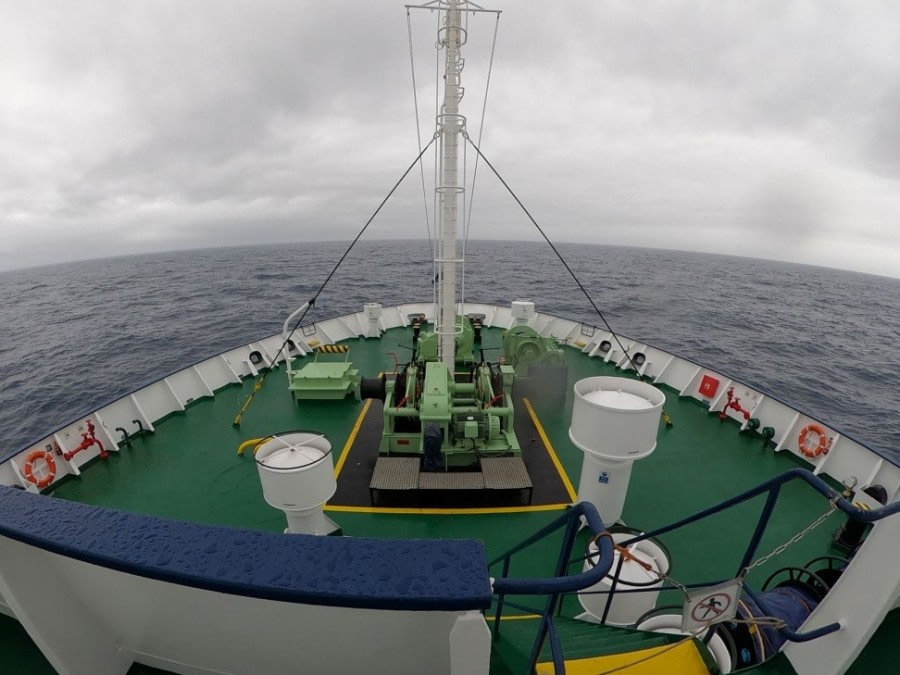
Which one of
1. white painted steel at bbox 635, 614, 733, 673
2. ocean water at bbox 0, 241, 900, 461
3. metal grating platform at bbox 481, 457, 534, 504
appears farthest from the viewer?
ocean water at bbox 0, 241, 900, 461

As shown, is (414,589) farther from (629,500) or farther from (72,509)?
(629,500)

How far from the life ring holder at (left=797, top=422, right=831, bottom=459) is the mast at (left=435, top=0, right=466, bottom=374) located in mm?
7312

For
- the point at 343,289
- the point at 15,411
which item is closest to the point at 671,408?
the point at 15,411

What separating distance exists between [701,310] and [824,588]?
133 feet

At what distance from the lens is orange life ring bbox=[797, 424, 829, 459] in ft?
24.4

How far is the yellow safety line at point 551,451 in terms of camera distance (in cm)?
718

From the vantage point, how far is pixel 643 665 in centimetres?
→ 299

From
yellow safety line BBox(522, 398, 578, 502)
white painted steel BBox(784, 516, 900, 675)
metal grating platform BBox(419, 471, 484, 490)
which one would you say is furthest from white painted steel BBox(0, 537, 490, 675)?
yellow safety line BBox(522, 398, 578, 502)

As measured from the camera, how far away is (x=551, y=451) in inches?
328

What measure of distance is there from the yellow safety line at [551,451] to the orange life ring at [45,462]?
9.31 meters

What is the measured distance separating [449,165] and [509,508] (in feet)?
21.6

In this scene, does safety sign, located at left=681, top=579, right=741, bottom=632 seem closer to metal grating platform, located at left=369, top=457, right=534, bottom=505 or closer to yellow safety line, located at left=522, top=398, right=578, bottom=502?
metal grating platform, located at left=369, top=457, right=534, bottom=505

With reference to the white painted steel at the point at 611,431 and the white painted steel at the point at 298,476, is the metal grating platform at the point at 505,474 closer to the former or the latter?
the white painted steel at the point at 611,431

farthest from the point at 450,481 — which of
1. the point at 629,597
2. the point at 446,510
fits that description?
the point at 629,597
